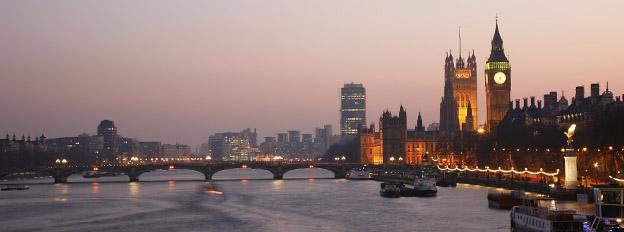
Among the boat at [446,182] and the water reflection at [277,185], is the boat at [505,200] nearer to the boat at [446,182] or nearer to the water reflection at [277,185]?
the boat at [446,182]

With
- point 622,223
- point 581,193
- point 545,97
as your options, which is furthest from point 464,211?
point 545,97

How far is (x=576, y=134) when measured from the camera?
337 feet

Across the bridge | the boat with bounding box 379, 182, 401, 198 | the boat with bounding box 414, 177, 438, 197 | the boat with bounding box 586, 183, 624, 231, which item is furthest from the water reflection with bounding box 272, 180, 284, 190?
the boat with bounding box 586, 183, 624, 231

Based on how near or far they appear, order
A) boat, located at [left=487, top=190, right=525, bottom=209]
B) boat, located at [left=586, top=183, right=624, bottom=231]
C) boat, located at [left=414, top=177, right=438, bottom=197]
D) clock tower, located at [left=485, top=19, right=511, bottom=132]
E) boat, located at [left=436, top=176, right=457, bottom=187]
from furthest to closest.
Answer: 1. clock tower, located at [left=485, top=19, right=511, bottom=132]
2. boat, located at [left=436, top=176, right=457, bottom=187]
3. boat, located at [left=414, top=177, right=438, bottom=197]
4. boat, located at [left=487, top=190, right=525, bottom=209]
5. boat, located at [left=586, top=183, right=624, bottom=231]

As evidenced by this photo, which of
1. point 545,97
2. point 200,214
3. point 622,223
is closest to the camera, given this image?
point 622,223

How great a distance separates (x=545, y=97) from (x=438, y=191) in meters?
45.7

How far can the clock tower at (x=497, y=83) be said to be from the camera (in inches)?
7003

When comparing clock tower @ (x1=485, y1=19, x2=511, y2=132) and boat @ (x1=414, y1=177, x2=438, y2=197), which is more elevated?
clock tower @ (x1=485, y1=19, x2=511, y2=132)

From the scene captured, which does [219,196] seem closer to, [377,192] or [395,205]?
[377,192]

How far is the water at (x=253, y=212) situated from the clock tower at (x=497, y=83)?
214ft

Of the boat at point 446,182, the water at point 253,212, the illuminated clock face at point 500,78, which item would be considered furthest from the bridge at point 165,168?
the boat at point 446,182

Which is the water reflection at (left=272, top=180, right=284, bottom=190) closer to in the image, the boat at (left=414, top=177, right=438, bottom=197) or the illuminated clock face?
the boat at (left=414, top=177, right=438, bottom=197)

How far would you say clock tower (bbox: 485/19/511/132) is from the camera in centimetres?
17788

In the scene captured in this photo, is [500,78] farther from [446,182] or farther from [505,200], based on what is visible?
[505,200]
